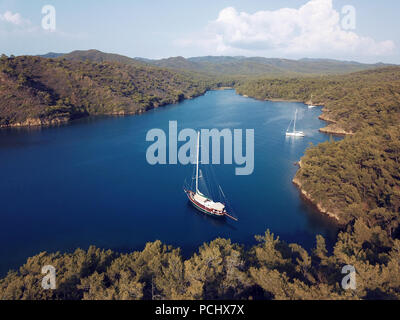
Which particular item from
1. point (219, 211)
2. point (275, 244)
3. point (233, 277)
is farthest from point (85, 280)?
point (219, 211)

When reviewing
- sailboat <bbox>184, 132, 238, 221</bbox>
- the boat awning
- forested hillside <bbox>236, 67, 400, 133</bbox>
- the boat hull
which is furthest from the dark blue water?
forested hillside <bbox>236, 67, 400, 133</bbox>

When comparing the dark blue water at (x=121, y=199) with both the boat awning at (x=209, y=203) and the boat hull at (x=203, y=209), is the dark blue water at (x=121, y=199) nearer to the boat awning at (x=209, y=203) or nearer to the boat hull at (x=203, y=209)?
the boat hull at (x=203, y=209)

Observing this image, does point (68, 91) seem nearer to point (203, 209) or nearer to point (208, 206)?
point (203, 209)

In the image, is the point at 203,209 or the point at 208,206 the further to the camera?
the point at 203,209

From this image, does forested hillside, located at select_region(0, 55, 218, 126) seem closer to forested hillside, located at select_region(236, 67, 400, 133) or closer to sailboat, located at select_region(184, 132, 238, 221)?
forested hillside, located at select_region(236, 67, 400, 133)

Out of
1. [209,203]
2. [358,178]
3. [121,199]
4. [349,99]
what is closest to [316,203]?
[358,178]

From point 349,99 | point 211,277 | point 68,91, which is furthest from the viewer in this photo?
point 68,91
